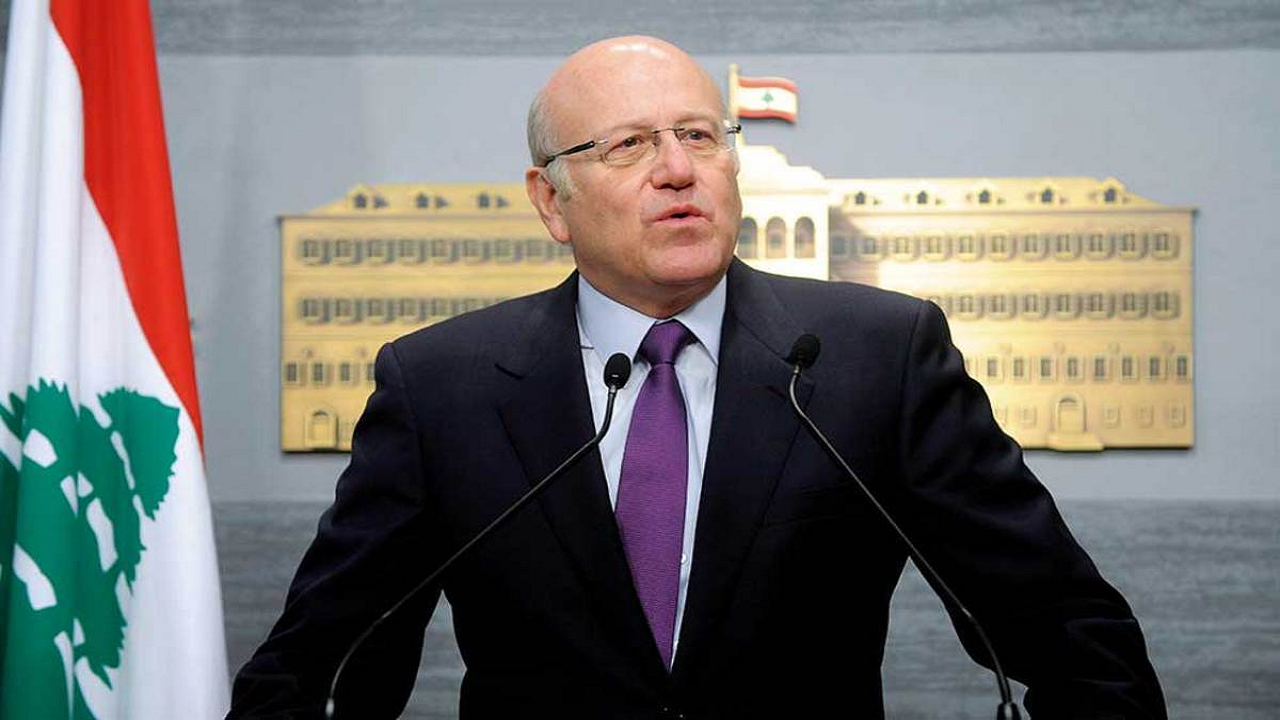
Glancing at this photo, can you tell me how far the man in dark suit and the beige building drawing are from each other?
4.78 ft

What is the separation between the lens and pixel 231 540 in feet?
11.1

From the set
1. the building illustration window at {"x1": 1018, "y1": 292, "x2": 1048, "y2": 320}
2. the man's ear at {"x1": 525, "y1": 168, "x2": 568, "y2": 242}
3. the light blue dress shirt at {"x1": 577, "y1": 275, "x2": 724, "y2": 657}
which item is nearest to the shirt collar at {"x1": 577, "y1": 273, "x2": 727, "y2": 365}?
Result: the light blue dress shirt at {"x1": 577, "y1": 275, "x2": 724, "y2": 657}

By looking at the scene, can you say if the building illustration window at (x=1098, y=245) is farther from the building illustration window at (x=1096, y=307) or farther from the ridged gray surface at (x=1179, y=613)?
the ridged gray surface at (x=1179, y=613)

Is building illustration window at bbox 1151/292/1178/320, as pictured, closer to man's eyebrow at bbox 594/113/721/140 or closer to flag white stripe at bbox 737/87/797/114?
flag white stripe at bbox 737/87/797/114

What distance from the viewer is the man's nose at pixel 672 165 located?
174 centimetres

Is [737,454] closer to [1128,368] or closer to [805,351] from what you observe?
[805,351]

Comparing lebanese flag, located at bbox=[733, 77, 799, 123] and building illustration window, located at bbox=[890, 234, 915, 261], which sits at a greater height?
lebanese flag, located at bbox=[733, 77, 799, 123]

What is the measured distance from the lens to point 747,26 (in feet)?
11.1

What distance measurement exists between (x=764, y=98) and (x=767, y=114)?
0.12ft

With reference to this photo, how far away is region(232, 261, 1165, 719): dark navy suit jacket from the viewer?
162cm

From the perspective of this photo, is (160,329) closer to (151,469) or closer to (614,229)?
(151,469)

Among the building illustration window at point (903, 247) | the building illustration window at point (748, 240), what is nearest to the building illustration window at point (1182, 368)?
the building illustration window at point (903, 247)

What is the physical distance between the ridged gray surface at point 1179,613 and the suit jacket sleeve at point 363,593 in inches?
61.8

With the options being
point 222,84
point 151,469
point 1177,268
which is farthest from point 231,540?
point 1177,268
